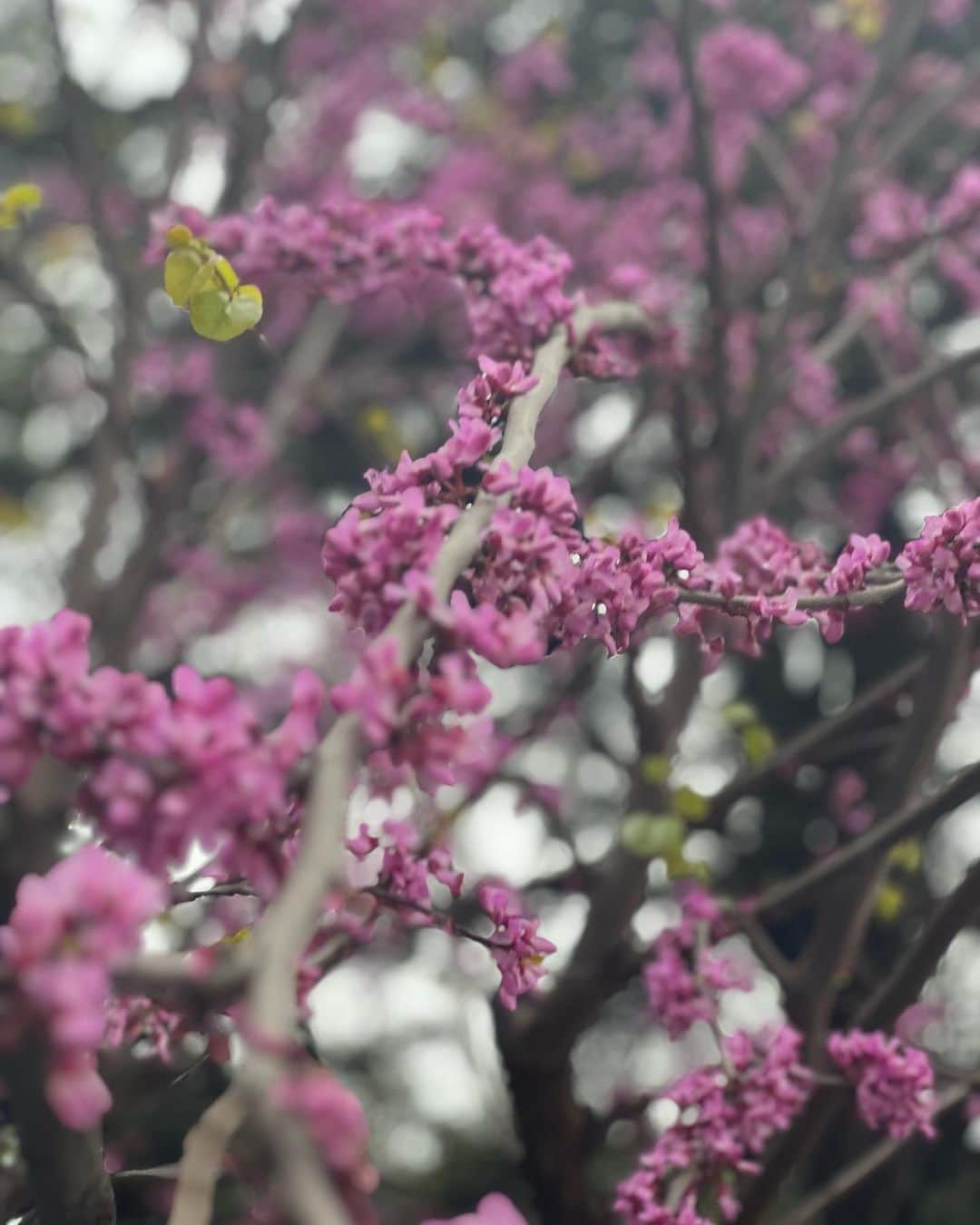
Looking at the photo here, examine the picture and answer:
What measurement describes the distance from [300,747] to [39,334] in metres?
8.78

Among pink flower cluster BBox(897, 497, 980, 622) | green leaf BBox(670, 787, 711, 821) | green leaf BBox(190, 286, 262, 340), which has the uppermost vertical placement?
green leaf BBox(190, 286, 262, 340)

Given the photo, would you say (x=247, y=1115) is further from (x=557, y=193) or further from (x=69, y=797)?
(x=557, y=193)

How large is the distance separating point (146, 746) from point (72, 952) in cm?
23

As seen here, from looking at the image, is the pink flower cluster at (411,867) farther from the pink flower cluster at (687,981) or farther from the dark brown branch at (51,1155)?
the pink flower cluster at (687,981)

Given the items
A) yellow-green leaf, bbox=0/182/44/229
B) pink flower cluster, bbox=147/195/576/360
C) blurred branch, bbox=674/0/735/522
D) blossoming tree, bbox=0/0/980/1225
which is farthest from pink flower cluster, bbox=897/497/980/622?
blurred branch, bbox=674/0/735/522

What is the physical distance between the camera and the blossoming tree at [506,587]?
122 centimetres

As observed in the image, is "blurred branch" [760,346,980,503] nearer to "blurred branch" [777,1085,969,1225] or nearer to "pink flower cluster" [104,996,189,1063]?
"blurred branch" [777,1085,969,1225]

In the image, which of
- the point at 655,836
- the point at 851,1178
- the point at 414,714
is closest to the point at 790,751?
the point at 655,836

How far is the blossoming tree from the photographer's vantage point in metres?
1.22

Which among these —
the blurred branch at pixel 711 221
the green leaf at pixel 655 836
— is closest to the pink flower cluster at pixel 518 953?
the green leaf at pixel 655 836

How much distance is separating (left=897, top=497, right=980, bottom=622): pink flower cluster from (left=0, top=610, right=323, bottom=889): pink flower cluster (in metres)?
1.15

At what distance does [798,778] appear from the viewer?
20.8 ft

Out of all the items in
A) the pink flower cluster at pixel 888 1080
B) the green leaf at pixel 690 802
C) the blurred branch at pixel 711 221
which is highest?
the blurred branch at pixel 711 221

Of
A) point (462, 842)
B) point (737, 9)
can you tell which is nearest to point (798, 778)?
point (462, 842)
